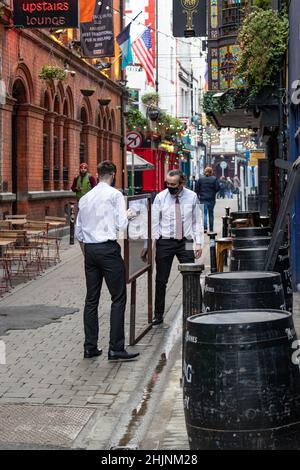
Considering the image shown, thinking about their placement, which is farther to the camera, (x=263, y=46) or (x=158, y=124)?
(x=158, y=124)

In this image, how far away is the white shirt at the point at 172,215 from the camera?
10.3 metres

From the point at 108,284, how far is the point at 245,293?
294 cm

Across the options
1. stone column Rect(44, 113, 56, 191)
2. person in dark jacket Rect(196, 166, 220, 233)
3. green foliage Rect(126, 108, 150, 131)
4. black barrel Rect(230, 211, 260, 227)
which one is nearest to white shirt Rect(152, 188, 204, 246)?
black barrel Rect(230, 211, 260, 227)

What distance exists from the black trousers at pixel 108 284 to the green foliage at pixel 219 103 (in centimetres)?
719

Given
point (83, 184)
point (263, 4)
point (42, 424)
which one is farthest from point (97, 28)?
point (42, 424)

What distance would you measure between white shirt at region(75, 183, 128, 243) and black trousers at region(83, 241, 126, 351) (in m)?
0.09

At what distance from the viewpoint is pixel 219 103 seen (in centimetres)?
1521

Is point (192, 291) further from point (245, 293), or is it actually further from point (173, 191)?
point (173, 191)

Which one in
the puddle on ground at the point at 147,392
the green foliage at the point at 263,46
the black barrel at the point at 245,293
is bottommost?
the puddle on ground at the point at 147,392

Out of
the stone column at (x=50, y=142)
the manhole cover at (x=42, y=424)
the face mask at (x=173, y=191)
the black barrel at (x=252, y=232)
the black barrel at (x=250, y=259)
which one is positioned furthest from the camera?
the stone column at (x=50, y=142)

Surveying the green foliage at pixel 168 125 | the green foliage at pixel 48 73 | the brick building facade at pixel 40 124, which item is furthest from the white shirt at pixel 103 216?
the green foliage at pixel 168 125

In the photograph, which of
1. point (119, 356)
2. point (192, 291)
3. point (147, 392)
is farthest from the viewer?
point (119, 356)

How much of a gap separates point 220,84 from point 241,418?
569 inches

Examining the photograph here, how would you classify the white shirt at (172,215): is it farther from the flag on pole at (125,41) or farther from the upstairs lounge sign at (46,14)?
the flag on pole at (125,41)
